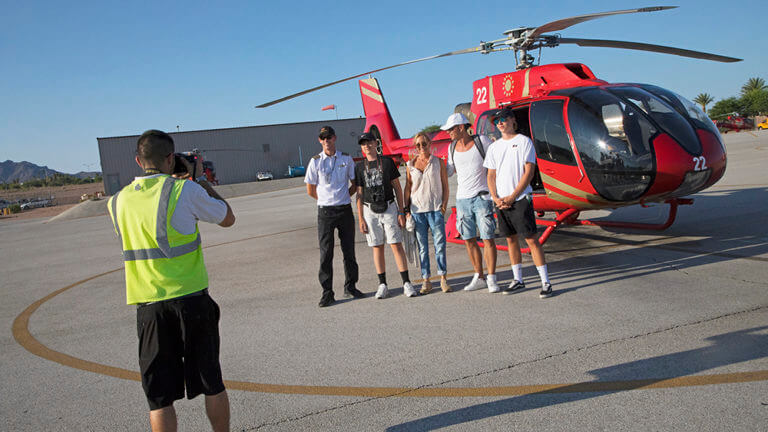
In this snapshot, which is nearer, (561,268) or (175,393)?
(175,393)

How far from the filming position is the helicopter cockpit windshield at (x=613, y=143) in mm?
6137

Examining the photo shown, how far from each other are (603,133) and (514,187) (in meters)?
1.87

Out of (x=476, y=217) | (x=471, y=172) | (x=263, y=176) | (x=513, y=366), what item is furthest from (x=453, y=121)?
(x=263, y=176)

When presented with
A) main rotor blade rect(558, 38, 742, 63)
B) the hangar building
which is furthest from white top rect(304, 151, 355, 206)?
the hangar building

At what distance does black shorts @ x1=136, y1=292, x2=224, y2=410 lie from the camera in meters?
2.54

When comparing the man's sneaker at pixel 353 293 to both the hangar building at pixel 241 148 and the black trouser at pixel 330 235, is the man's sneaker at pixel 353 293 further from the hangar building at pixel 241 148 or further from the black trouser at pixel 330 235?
the hangar building at pixel 241 148

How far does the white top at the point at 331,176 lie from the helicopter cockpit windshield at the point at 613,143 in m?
3.10

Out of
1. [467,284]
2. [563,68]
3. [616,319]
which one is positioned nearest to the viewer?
[616,319]

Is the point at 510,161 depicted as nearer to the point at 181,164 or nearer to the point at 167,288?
the point at 181,164

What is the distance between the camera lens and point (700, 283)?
17.4 feet

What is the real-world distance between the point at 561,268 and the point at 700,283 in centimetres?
158

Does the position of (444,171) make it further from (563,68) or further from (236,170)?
(236,170)

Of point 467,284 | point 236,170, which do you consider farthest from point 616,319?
point 236,170

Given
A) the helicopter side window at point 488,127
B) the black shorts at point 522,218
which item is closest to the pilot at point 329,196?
the black shorts at point 522,218
